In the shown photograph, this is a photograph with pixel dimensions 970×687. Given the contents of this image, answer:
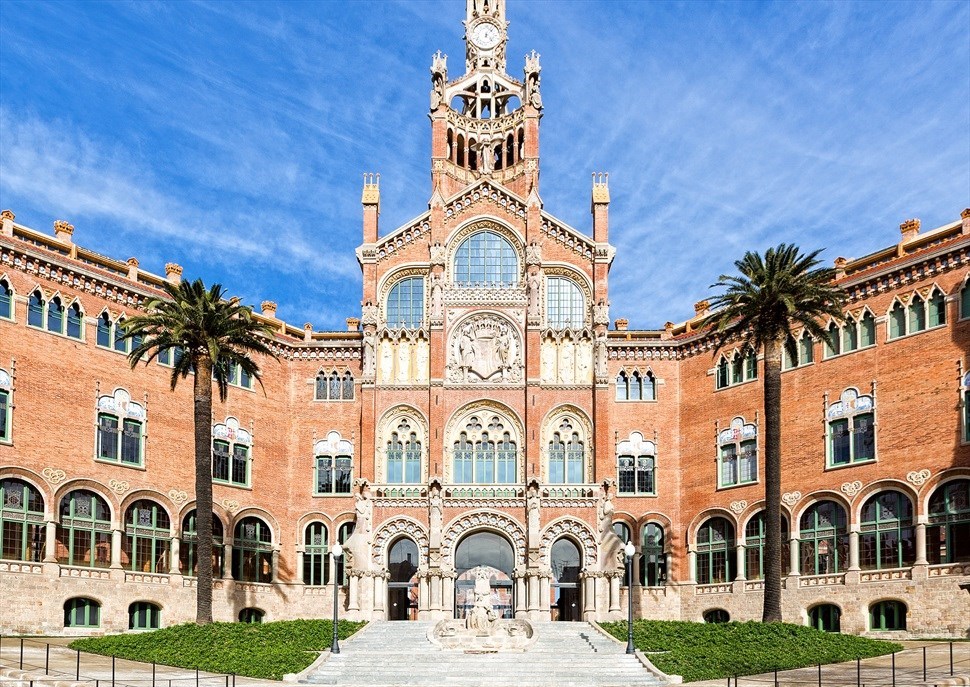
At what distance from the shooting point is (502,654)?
47.1m

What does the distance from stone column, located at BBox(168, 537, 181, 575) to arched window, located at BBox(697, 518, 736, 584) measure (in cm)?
2742

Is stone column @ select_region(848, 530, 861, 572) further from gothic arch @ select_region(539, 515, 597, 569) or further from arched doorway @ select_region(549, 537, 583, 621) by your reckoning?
arched doorway @ select_region(549, 537, 583, 621)

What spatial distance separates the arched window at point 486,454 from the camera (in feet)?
213

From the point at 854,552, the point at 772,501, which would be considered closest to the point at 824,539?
the point at 854,552

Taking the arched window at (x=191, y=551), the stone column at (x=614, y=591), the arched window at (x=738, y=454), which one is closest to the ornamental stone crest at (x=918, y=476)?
the arched window at (x=738, y=454)

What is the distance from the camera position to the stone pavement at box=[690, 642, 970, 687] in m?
37.1

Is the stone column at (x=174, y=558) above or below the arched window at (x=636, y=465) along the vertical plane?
below

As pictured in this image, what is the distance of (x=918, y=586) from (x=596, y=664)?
15.9m

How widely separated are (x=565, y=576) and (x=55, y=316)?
96.5ft

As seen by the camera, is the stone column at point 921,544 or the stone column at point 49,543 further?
the stone column at point 49,543

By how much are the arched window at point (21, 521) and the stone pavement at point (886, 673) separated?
97.0 ft

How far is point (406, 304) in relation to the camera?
67750 mm

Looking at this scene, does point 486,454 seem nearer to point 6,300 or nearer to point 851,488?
point 851,488

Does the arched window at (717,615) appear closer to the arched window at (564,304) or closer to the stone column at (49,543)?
the arched window at (564,304)
